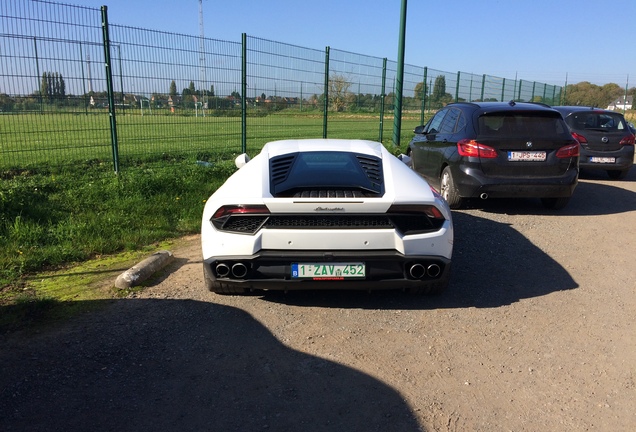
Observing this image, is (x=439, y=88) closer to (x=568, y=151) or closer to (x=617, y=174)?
(x=617, y=174)

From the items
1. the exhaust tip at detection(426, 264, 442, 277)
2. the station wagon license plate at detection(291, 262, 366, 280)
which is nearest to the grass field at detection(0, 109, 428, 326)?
the station wagon license plate at detection(291, 262, 366, 280)

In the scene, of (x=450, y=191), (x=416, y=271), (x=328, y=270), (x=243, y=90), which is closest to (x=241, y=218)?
(x=328, y=270)

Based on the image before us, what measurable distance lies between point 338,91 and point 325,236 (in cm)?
993

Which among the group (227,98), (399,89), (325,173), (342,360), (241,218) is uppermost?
(399,89)

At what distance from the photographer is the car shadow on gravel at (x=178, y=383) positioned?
2727 mm

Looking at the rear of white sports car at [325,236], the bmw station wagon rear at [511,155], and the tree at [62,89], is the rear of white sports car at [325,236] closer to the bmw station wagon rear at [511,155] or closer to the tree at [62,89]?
the bmw station wagon rear at [511,155]

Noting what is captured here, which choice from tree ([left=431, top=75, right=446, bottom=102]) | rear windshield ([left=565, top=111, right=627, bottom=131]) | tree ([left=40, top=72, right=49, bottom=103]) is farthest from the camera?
tree ([left=431, top=75, right=446, bottom=102])

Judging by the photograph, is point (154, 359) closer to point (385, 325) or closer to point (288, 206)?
point (288, 206)

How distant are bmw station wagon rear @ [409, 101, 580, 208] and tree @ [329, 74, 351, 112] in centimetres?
553

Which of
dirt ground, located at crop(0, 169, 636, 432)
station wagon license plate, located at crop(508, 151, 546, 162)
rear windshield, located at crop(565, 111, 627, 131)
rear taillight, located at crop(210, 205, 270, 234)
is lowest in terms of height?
dirt ground, located at crop(0, 169, 636, 432)

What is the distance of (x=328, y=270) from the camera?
387 cm

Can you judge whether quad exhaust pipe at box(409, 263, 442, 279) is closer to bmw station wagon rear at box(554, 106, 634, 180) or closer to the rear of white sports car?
the rear of white sports car

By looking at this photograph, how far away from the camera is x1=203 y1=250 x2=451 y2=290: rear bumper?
3.83 meters

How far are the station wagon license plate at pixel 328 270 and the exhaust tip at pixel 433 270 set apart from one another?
0.52 m
